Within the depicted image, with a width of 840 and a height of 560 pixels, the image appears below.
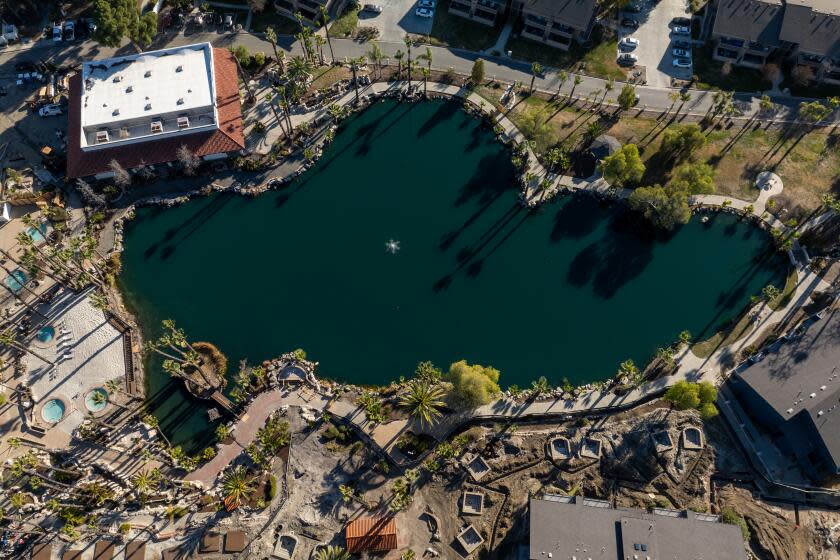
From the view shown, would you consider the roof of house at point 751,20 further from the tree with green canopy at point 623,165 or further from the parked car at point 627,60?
the tree with green canopy at point 623,165

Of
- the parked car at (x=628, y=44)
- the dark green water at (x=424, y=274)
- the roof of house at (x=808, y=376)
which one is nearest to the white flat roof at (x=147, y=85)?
the dark green water at (x=424, y=274)

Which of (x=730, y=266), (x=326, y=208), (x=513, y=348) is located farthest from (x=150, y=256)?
(x=730, y=266)

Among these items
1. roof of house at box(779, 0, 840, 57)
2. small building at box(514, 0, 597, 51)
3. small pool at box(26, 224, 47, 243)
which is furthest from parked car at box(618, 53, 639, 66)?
small pool at box(26, 224, 47, 243)

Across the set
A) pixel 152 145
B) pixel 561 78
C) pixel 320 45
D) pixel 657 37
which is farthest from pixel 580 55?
pixel 152 145

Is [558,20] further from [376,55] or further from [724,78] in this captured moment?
[376,55]

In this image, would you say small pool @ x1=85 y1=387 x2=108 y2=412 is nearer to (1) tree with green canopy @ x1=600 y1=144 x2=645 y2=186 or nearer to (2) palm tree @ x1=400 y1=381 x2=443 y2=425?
(2) palm tree @ x1=400 y1=381 x2=443 y2=425

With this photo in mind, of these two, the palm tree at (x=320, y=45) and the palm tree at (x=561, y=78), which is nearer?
the palm tree at (x=561, y=78)
